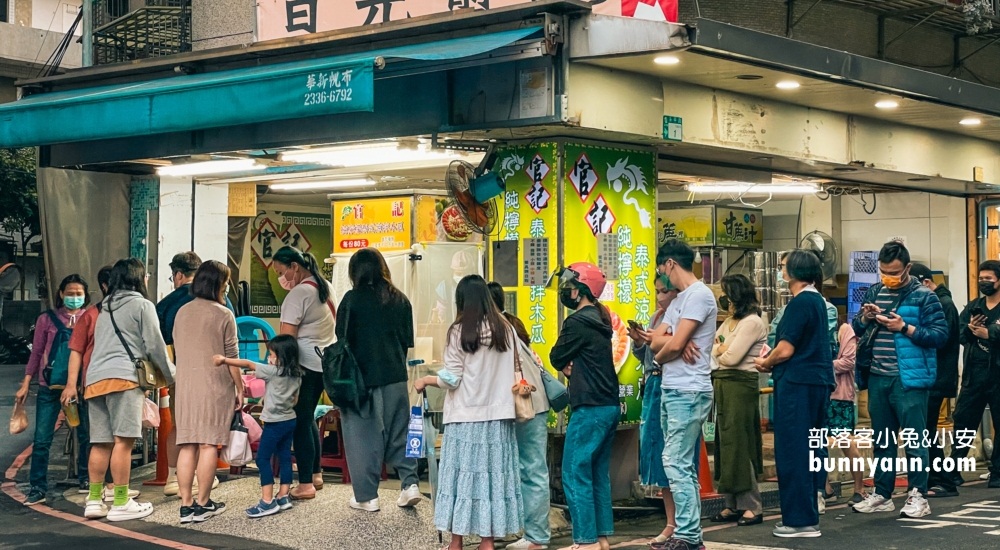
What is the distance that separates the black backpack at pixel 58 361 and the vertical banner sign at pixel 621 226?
433 cm

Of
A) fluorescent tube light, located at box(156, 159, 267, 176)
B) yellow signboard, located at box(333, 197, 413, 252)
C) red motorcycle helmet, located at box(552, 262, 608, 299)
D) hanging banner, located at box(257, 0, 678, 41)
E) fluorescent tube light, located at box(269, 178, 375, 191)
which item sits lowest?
red motorcycle helmet, located at box(552, 262, 608, 299)

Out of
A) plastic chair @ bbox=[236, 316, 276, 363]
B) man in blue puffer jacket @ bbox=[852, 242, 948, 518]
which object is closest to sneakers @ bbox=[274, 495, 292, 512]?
plastic chair @ bbox=[236, 316, 276, 363]

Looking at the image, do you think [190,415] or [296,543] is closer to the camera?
[296,543]

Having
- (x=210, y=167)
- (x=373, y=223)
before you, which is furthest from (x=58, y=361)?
(x=373, y=223)

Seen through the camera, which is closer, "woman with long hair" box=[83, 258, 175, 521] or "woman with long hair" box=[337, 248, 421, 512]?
"woman with long hair" box=[337, 248, 421, 512]

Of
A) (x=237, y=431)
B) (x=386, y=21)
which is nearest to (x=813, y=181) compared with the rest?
(x=386, y=21)

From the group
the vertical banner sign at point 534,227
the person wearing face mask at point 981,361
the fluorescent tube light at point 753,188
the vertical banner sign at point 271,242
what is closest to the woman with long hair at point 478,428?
the vertical banner sign at point 534,227

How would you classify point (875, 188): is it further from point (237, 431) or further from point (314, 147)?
point (237, 431)

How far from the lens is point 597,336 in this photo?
7.68 m

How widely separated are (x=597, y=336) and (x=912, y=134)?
623 cm

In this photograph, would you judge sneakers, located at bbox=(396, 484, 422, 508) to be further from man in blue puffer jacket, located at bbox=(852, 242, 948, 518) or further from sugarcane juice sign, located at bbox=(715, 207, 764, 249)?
sugarcane juice sign, located at bbox=(715, 207, 764, 249)

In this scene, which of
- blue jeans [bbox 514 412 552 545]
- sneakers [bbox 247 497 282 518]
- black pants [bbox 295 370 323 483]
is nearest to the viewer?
blue jeans [bbox 514 412 552 545]

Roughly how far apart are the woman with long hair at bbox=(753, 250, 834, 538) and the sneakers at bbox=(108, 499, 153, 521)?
487 cm

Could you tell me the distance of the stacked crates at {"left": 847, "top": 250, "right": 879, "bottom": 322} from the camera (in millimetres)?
14555
